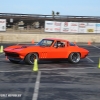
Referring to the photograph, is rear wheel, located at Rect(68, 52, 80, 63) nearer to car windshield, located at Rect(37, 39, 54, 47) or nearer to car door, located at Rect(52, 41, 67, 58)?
car door, located at Rect(52, 41, 67, 58)

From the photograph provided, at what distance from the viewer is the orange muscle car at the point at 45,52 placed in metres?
15.6

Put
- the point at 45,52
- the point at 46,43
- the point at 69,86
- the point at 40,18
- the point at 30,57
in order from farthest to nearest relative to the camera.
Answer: the point at 40,18
the point at 46,43
the point at 45,52
the point at 30,57
the point at 69,86

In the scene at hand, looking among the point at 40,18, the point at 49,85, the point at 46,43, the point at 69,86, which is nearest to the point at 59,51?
the point at 46,43

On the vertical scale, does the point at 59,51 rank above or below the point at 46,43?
below

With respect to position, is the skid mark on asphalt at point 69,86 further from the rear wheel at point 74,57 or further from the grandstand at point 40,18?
the grandstand at point 40,18

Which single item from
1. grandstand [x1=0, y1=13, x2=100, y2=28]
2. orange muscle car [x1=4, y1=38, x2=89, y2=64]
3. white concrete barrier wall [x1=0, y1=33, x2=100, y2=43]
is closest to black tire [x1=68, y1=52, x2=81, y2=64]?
orange muscle car [x1=4, y1=38, x2=89, y2=64]

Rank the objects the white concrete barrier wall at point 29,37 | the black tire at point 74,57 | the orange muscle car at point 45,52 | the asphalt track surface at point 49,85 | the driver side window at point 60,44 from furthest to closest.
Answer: the white concrete barrier wall at point 29,37 → the black tire at point 74,57 → the driver side window at point 60,44 → the orange muscle car at point 45,52 → the asphalt track surface at point 49,85

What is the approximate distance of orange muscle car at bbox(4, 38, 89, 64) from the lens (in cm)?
1556

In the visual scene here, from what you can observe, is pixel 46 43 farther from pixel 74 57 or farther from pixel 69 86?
pixel 69 86

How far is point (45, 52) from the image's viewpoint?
1612 cm

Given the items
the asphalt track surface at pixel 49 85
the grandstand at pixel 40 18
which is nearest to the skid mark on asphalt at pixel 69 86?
the asphalt track surface at pixel 49 85

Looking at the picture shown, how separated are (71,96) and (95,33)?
31930mm

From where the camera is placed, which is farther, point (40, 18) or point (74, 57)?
point (40, 18)

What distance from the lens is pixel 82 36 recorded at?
38594 mm
